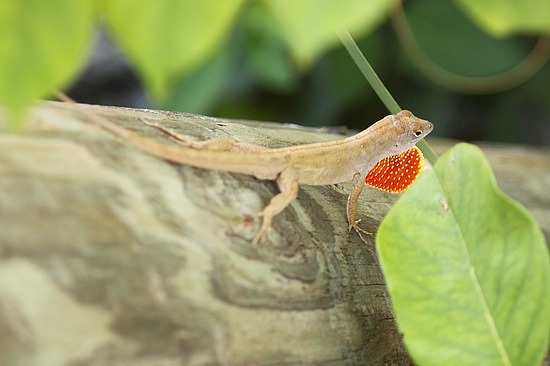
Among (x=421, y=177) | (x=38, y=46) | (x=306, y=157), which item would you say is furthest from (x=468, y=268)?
(x=38, y=46)

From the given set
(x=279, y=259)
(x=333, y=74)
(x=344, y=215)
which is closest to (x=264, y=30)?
(x=333, y=74)

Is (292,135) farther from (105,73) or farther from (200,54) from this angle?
(105,73)

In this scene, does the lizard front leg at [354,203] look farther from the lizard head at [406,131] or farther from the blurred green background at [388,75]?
the blurred green background at [388,75]

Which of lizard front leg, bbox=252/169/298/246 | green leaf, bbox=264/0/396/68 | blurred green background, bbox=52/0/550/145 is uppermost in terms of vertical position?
blurred green background, bbox=52/0/550/145

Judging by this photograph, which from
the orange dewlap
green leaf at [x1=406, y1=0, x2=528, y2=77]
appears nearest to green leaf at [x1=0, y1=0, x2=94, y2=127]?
the orange dewlap

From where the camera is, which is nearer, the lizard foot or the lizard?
the lizard

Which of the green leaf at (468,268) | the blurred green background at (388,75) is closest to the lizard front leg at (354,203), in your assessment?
the green leaf at (468,268)

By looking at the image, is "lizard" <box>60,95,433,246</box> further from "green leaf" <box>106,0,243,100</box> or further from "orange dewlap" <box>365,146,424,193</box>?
"green leaf" <box>106,0,243,100</box>

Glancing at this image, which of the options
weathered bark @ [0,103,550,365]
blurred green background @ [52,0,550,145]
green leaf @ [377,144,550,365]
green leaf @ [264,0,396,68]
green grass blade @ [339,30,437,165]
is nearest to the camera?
green leaf @ [264,0,396,68]
